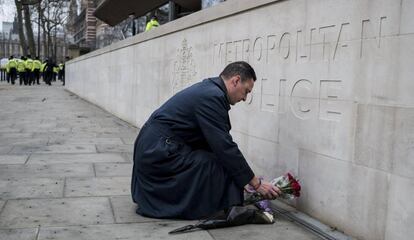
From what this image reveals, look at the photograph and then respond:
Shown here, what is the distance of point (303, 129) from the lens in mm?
4441

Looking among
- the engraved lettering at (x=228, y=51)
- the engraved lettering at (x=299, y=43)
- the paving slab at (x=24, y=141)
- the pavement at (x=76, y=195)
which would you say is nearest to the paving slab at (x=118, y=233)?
the pavement at (x=76, y=195)

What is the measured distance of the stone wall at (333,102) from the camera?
3336mm

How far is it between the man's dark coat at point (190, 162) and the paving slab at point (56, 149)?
12.1ft

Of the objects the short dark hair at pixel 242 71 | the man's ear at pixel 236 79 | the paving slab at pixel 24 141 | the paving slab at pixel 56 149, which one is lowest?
the paving slab at pixel 56 149

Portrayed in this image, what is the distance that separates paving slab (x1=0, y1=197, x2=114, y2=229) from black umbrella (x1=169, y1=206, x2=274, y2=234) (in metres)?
0.78

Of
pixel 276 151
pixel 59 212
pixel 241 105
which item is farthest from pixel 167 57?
pixel 59 212

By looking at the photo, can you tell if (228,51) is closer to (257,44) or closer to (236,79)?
(257,44)

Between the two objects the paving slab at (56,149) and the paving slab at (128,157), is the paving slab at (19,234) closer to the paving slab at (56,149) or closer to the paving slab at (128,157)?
the paving slab at (128,157)

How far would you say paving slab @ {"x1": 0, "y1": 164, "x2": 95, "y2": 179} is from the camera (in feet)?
19.0

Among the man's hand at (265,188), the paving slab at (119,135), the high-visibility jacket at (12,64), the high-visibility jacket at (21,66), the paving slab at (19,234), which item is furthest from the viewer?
the high-visibility jacket at (21,66)

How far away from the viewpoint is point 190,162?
4.12 metres

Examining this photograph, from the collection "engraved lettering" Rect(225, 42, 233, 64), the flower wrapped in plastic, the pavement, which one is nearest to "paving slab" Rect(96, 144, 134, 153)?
the pavement

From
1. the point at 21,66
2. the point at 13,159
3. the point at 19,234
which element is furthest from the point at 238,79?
the point at 21,66

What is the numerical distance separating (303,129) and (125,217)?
5.66 feet
